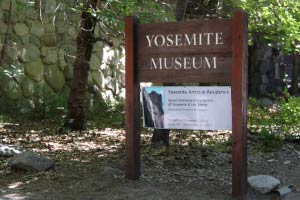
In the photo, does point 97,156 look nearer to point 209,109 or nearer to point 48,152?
point 48,152

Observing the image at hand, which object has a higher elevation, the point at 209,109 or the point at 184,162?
the point at 209,109

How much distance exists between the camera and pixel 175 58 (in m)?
5.11

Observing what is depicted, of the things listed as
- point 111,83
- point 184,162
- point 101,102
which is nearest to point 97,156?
point 184,162

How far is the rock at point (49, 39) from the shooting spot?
33.4 feet

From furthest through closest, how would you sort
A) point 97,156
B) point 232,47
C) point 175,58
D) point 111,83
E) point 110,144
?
point 111,83 < point 110,144 < point 97,156 < point 175,58 < point 232,47

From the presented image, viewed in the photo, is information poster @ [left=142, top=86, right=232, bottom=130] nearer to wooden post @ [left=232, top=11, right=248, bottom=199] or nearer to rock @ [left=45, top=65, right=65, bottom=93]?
wooden post @ [left=232, top=11, right=248, bottom=199]

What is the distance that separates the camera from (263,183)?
5.09 m

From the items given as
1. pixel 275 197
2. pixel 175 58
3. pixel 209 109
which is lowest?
pixel 275 197

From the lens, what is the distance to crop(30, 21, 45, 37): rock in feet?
32.8

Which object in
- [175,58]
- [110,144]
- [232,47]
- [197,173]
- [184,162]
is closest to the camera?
[232,47]

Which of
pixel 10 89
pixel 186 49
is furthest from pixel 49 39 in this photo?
pixel 186 49

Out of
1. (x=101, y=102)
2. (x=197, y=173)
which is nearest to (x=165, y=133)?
(x=197, y=173)

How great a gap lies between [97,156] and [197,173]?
1.44m

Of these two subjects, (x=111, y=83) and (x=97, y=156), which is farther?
(x=111, y=83)
